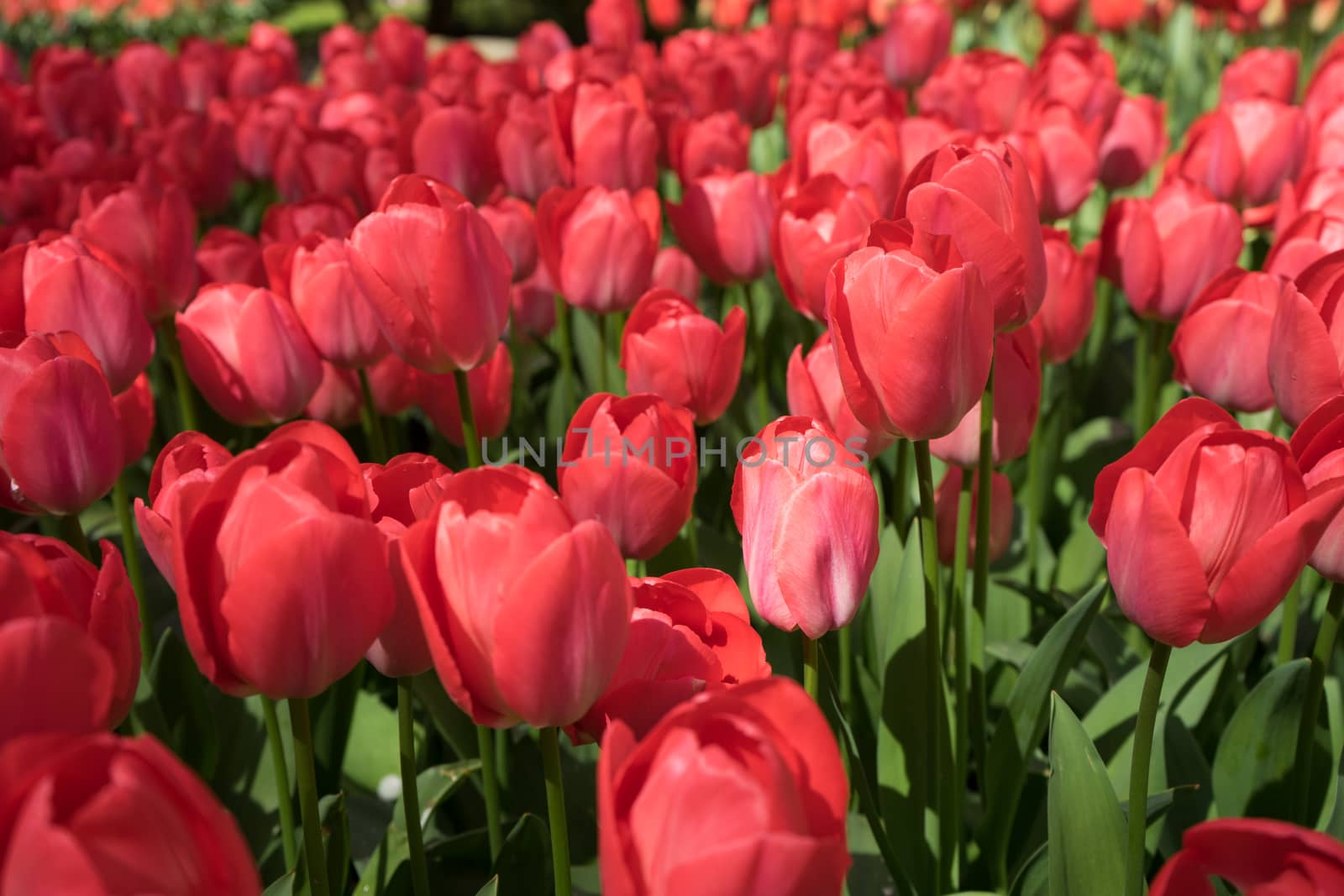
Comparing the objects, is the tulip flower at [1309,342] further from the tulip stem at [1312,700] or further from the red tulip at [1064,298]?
the red tulip at [1064,298]

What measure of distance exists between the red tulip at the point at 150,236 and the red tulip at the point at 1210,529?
1.23m

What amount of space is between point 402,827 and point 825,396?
59 centimetres

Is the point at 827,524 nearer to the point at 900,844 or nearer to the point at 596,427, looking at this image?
the point at 596,427

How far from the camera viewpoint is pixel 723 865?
531mm

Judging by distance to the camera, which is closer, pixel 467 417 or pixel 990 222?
pixel 990 222

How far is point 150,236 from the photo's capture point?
1.59m

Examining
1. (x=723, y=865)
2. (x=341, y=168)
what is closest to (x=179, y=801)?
(x=723, y=865)

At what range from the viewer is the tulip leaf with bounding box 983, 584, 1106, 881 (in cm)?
113

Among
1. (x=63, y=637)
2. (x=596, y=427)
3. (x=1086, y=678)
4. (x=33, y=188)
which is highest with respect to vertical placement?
(x=63, y=637)

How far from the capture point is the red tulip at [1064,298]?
1.50 m

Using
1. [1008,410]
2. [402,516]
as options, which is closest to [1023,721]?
Result: [1008,410]

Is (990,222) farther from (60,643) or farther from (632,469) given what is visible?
(60,643)

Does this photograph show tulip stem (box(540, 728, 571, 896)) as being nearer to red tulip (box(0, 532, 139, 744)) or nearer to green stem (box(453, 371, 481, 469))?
red tulip (box(0, 532, 139, 744))

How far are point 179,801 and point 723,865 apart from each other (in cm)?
24
